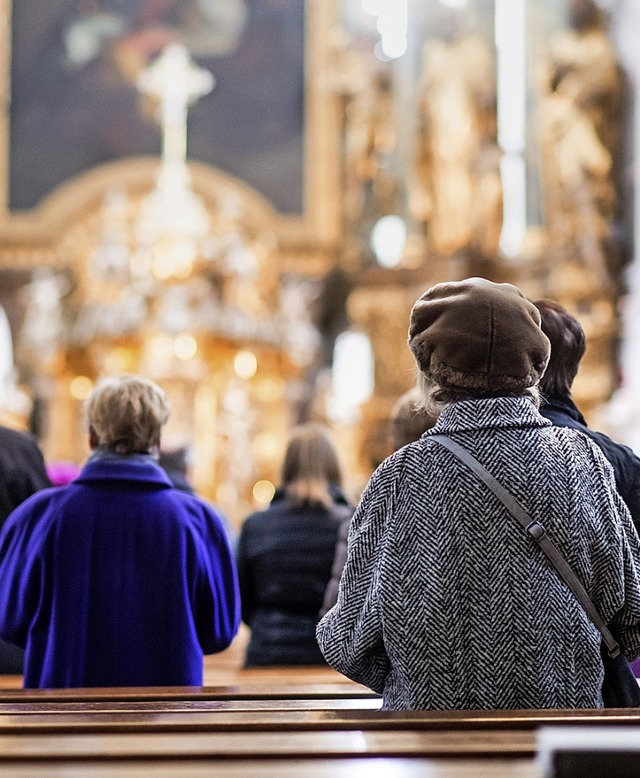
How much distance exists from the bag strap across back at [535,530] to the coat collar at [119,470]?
1.08 m

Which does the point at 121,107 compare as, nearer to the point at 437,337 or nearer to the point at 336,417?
the point at 336,417

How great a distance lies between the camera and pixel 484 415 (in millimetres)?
2207

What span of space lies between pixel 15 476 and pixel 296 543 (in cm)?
89

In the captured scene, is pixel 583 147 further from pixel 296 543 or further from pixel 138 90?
pixel 296 543

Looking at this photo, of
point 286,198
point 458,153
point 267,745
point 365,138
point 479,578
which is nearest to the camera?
point 267,745

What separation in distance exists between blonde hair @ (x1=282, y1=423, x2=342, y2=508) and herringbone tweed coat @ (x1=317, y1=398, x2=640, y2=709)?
1.85 meters

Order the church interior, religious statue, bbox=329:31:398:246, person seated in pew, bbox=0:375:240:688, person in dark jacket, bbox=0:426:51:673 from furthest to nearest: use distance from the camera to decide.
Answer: religious statue, bbox=329:31:398:246
the church interior
person in dark jacket, bbox=0:426:51:673
person seated in pew, bbox=0:375:240:688

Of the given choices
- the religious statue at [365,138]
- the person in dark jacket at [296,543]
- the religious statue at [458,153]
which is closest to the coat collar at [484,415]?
the person in dark jacket at [296,543]

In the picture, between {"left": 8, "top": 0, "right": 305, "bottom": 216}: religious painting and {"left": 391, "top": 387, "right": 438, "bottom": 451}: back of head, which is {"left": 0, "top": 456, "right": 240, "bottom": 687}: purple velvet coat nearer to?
{"left": 391, "top": 387, "right": 438, "bottom": 451}: back of head

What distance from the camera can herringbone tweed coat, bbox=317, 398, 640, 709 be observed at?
2.13 meters

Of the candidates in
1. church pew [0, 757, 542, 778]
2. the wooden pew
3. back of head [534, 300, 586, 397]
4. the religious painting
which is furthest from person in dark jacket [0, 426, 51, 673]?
the religious painting

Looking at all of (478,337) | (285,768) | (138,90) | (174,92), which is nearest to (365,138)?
(174,92)

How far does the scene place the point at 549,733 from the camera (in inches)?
55.2

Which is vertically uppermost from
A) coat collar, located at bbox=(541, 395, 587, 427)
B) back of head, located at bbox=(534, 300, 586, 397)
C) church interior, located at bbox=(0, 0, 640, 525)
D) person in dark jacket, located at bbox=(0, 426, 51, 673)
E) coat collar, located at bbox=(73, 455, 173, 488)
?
church interior, located at bbox=(0, 0, 640, 525)
